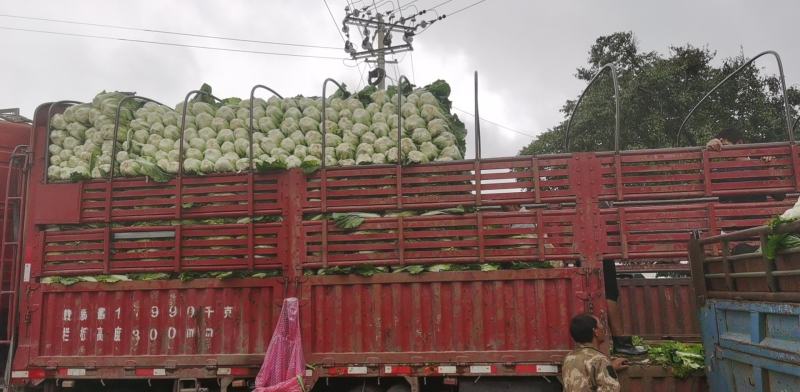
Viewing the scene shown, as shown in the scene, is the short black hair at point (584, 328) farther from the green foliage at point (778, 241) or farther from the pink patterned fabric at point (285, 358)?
the pink patterned fabric at point (285, 358)

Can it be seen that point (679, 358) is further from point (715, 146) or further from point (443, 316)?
point (443, 316)

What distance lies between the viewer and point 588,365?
3.78m

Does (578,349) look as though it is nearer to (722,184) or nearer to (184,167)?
(722,184)

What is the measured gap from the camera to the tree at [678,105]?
52.9 ft

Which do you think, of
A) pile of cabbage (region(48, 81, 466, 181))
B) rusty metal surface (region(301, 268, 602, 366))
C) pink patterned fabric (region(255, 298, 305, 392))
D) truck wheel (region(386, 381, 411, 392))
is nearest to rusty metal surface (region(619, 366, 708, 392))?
rusty metal surface (region(301, 268, 602, 366))

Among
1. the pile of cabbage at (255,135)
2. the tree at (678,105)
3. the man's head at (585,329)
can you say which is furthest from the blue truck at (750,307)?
the tree at (678,105)

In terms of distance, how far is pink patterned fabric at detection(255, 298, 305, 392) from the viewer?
505 cm

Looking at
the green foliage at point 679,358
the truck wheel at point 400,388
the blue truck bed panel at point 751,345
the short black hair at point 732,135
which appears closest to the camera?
the blue truck bed panel at point 751,345

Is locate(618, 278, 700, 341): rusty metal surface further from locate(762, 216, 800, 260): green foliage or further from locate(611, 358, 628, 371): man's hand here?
locate(762, 216, 800, 260): green foliage

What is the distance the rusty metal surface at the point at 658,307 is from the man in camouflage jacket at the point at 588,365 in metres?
3.04

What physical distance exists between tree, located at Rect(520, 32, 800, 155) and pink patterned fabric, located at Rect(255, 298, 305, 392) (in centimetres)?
1379

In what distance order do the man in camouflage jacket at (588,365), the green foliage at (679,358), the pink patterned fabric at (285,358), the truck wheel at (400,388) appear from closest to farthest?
1. the man in camouflage jacket at (588,365)
2. the green foliage at (679,358)
3. the pink patterned fabric at (285,358)
4. the truck wheel at (400,388)

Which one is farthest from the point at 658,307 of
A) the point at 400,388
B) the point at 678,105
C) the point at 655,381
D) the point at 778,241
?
the point at 678,105

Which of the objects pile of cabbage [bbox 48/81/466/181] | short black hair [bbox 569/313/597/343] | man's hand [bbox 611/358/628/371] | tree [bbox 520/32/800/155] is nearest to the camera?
short black hair [bbox 569/313/597/343]
